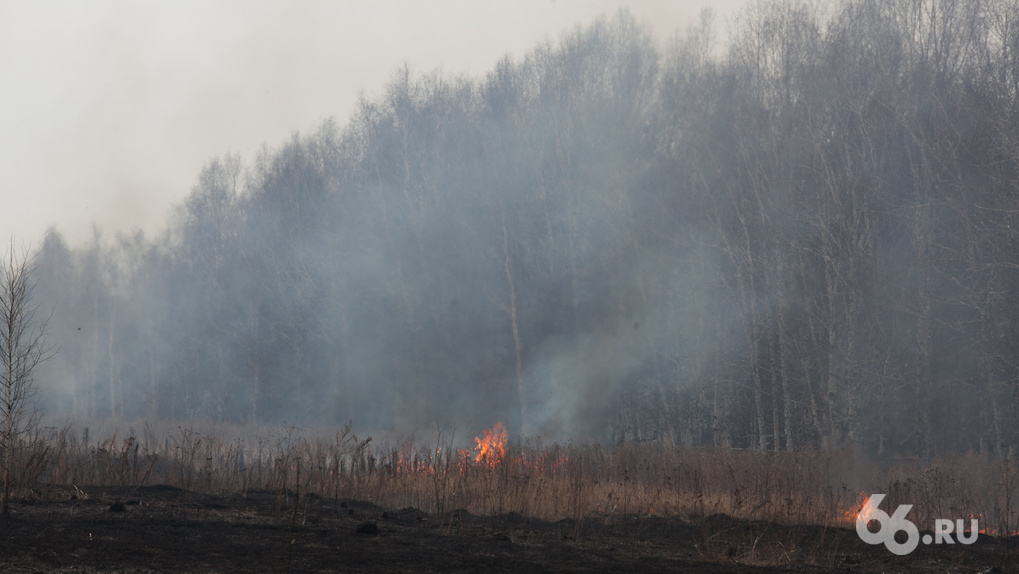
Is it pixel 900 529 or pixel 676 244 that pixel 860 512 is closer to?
pixel 900 529

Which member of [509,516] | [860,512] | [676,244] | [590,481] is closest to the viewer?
[509,516]

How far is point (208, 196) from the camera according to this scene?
3572 centimetres

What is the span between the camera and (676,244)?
71.7ft

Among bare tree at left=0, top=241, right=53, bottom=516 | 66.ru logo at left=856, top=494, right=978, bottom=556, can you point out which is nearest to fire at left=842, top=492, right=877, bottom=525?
66.ru logo at left=856, top=494, right=978, bottom=556

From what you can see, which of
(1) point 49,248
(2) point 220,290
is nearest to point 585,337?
(2) point 220,290

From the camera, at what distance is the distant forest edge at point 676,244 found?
17797mm

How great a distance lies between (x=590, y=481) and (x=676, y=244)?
10.5 metres

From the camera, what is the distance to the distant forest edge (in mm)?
17797

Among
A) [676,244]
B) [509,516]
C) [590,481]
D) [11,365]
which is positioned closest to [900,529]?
[590,481]

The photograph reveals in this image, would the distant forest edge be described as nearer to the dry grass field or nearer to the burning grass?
the burning grass

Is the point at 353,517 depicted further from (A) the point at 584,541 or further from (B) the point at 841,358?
(B) the point at 841,358

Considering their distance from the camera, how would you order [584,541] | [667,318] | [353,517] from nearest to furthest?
[584,541]
[353,517]
[667,318]

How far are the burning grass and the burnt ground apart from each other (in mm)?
441

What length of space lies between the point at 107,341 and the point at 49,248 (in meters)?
6.90
